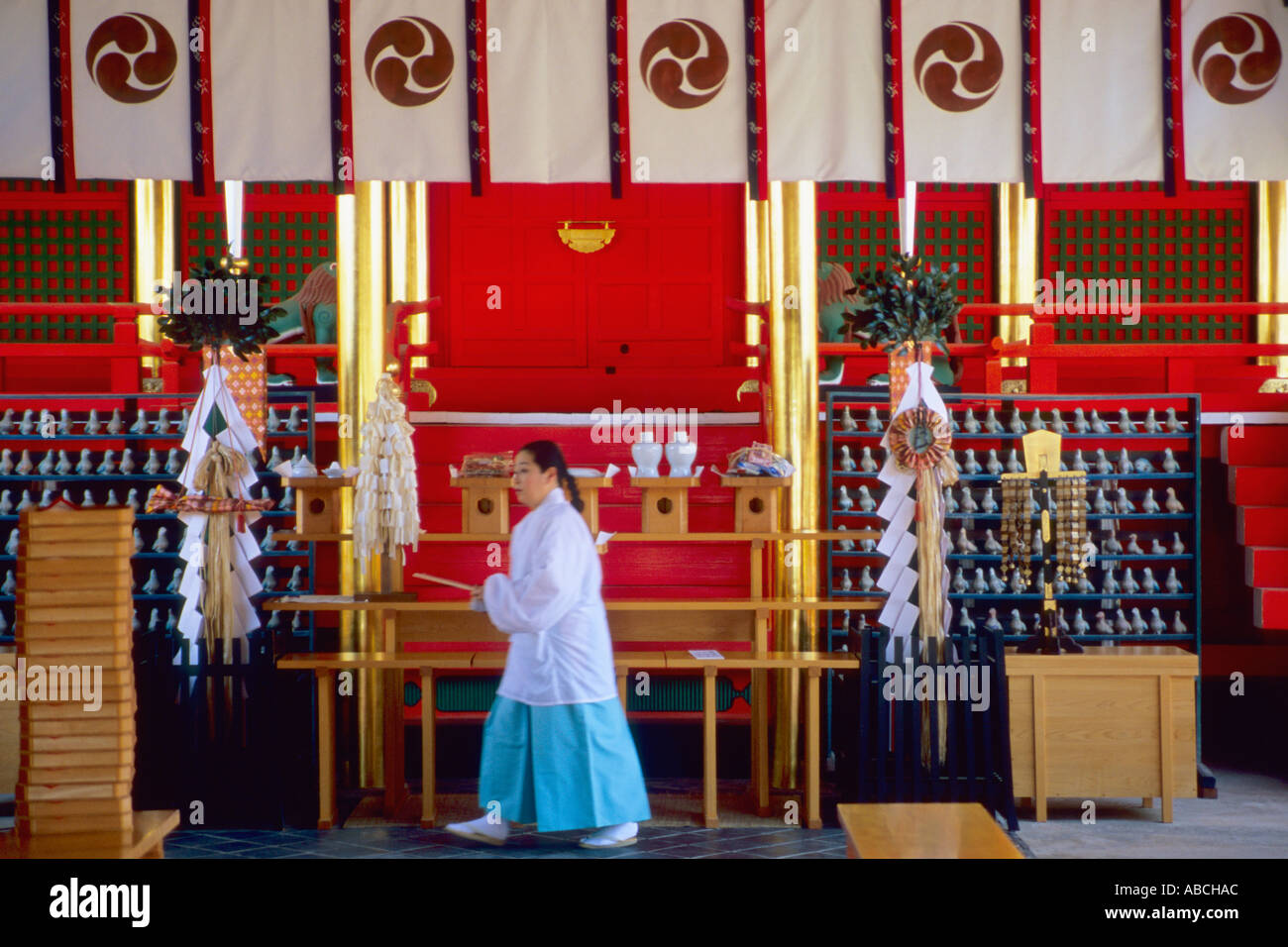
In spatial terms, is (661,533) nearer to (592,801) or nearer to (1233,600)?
(592,801)

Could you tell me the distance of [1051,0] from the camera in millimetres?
6547

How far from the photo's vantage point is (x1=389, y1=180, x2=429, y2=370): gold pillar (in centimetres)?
944

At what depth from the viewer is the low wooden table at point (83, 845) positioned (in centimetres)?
314

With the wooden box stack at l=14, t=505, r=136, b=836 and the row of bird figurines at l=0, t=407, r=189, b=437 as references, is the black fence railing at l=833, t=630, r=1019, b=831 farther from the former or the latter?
the row of bird figurines at l=0, t=407, r=189, b=437

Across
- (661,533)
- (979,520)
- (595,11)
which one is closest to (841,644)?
(979,520)

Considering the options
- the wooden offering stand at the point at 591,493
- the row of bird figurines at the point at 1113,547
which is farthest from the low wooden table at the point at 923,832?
the row of bird figurines at the point at 1113,547

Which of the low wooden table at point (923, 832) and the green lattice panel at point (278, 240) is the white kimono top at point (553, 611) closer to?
the low wooden table at point (923, 832)

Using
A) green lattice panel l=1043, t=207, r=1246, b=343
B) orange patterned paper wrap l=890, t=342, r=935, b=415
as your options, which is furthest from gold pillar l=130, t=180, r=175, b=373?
green lattice panel l=1043, t=207, r=1246, b=343

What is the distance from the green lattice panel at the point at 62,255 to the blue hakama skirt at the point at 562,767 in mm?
6820

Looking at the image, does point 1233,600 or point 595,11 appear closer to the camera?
point 595,11

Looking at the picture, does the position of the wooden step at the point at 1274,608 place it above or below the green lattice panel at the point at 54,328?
below

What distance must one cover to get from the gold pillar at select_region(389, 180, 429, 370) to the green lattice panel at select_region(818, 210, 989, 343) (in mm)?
3482

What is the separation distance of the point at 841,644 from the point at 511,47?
13.6 ft

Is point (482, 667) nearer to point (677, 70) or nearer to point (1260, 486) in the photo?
point (677, 70)
